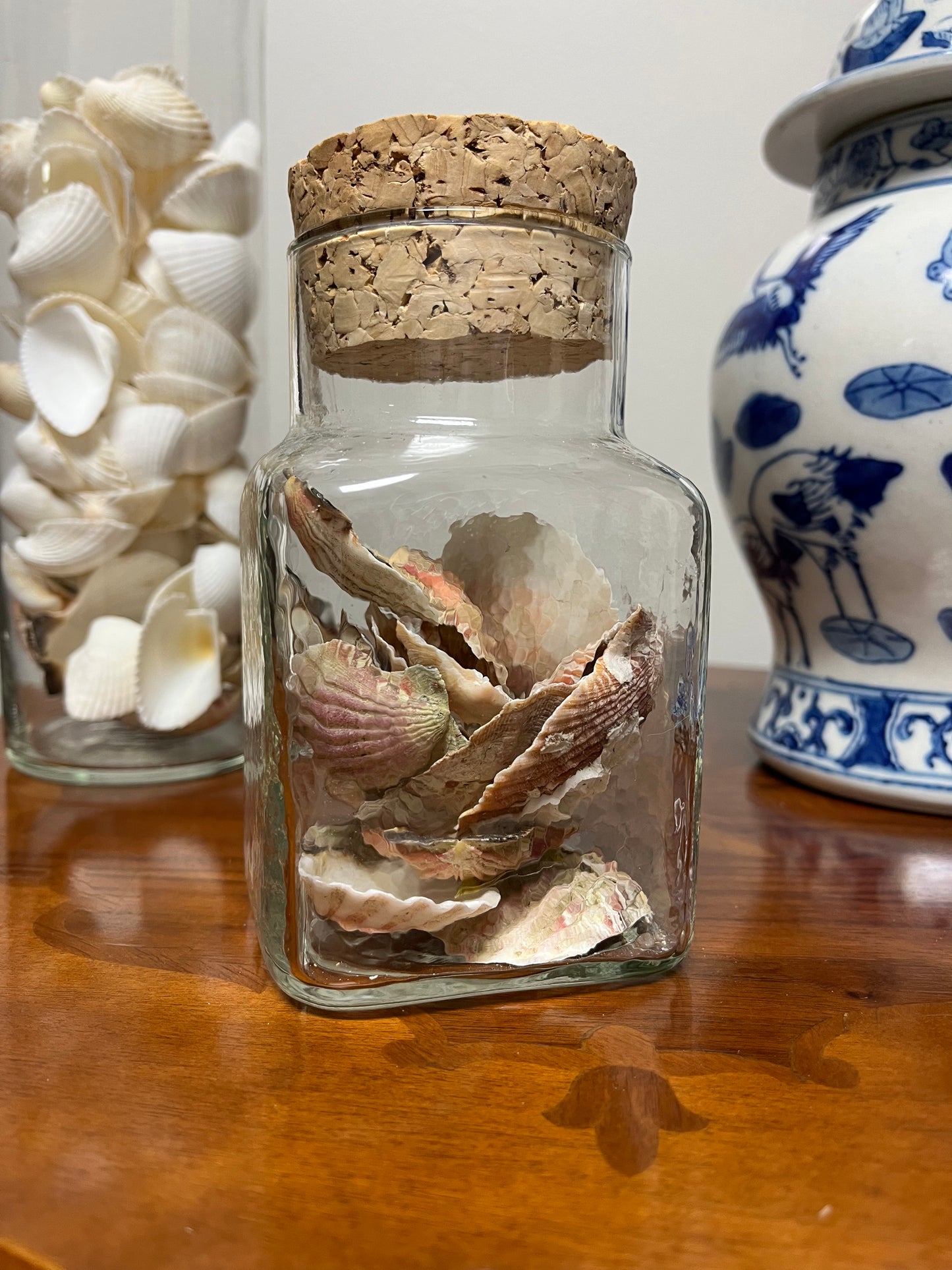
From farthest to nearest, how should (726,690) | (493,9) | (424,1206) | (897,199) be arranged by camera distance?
(493,9)
(726,690)
(897,199)
(424,1206)

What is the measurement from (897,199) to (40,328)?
0.39m

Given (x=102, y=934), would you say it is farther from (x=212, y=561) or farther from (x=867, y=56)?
(x=867, y=56)

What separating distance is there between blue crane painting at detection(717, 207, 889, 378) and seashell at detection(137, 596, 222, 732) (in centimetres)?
29

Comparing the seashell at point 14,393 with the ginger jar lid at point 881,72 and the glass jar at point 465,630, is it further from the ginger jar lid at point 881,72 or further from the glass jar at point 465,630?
the ginger jar lid at point 881,72

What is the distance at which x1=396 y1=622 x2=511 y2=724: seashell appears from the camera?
26 cm

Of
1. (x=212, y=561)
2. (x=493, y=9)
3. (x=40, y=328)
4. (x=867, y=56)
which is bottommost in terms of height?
(x=212, y=561)

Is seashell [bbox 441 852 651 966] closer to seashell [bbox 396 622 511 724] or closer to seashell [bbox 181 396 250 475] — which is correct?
seashell [bbox 396 622 511 724]

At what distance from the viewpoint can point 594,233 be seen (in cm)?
27

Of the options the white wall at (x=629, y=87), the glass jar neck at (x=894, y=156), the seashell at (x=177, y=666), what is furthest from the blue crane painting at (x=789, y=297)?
Answer: the white wall at (x=629, y=87)

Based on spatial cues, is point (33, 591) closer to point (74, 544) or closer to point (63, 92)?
point (74, 544)

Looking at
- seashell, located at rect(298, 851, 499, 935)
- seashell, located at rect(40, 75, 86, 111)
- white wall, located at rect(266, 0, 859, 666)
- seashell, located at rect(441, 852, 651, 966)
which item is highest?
white wall, located at rect(266, 0, 859, 666)

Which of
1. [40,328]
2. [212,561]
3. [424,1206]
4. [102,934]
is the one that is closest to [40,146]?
[40,328]

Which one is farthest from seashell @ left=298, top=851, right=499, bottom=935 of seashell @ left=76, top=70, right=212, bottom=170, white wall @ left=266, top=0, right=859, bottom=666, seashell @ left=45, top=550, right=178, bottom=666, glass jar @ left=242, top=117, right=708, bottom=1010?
white wall @ left=266, top=0, right=859, bottom=666

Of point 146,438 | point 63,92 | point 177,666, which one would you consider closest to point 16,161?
point 63,92
